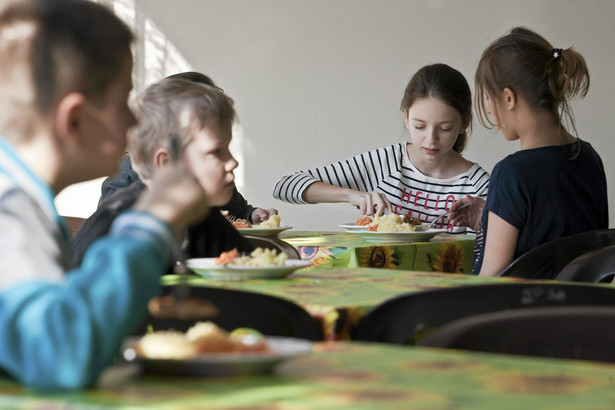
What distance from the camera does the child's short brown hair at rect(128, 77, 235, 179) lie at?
2154 millimetres

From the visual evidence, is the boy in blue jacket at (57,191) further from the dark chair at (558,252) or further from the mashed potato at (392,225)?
the mashed potato at (392,225)

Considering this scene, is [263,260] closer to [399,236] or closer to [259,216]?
[399,236]

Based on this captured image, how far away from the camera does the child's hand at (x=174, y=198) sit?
0.86 m

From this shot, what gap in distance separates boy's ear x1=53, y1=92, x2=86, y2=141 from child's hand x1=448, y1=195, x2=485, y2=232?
2.55 metres

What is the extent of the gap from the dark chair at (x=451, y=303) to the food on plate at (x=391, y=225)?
63.9 inches

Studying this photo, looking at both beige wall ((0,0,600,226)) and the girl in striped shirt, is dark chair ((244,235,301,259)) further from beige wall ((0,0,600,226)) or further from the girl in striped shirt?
beige wall ((0,0,600,226))

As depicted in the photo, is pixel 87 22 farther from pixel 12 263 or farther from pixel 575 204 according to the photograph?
pixel 575 204

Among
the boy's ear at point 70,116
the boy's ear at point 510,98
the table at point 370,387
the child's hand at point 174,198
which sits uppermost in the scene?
the boy's ear at point 510,98

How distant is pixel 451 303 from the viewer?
1.21 meters

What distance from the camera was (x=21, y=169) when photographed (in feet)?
2.95

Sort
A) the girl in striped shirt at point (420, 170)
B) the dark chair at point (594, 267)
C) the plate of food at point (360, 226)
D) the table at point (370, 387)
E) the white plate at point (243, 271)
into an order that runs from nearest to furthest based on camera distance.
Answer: the table at point (370, 387), the white plate at point (243, 271), the dark chair at point (594, 267), the plate of food at point (360, 226), the girl in striped shirt at point (420, 170)

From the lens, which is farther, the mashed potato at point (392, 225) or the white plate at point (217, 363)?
the mashed potato at point (392, 225)

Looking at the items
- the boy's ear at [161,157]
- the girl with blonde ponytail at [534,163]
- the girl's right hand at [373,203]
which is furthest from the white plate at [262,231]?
the boy's ear at [161,157]

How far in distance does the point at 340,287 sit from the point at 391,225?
1497mm
